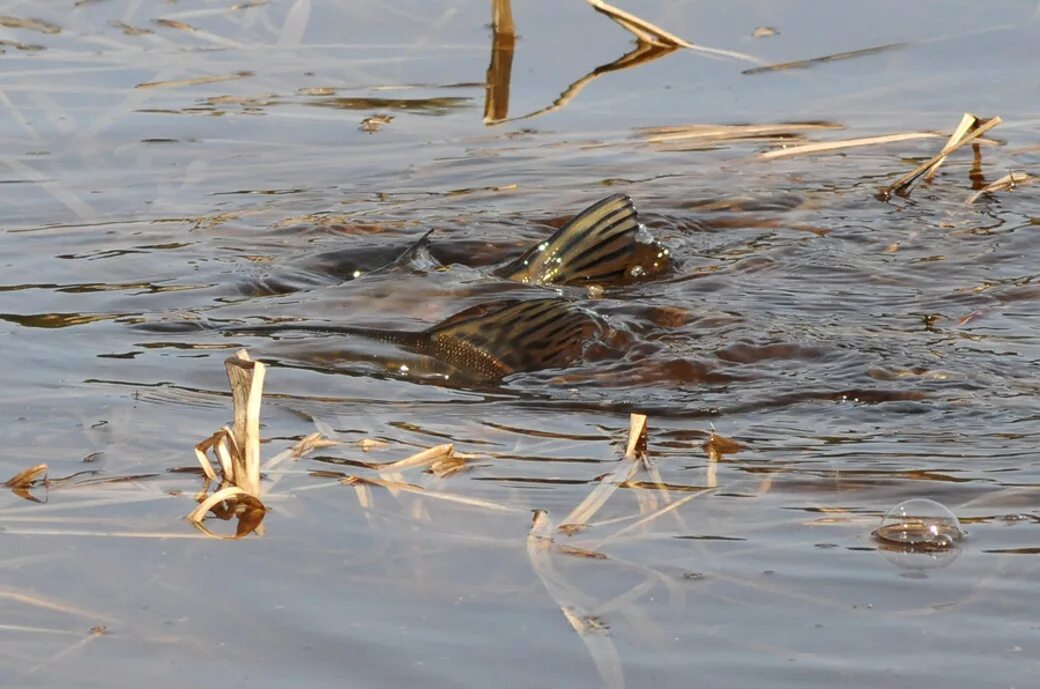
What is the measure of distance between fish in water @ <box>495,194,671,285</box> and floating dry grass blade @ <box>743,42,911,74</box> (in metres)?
2.03

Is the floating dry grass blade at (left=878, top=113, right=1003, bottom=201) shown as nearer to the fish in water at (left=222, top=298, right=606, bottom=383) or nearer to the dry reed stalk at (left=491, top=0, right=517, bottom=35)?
the fish in water at (left=222, top=298, right=606, bottom=383)

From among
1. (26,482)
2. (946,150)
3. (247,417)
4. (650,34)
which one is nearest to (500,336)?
(247,417)

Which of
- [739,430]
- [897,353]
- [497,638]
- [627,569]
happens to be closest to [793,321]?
[897,353]

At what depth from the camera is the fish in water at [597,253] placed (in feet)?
15.3

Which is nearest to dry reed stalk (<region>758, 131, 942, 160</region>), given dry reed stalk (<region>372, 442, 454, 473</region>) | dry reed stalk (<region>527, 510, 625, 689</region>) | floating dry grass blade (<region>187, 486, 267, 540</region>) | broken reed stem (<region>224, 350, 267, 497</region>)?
dry reed stalk (<region>372, 442, 454, 473</region>)

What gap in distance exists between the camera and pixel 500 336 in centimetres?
399

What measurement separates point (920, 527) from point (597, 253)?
6.99ft

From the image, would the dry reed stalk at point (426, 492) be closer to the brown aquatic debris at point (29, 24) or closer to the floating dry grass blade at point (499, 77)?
the floating dry grass blade at point (499, 77)

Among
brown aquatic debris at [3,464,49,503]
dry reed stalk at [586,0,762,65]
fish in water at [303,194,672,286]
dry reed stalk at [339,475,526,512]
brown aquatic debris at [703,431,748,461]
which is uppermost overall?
dry reed stalk at [586,0,762,65]

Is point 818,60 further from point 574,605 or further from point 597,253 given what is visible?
point 574,605

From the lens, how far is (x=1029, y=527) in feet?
9.03

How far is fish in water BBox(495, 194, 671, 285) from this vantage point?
183 inches

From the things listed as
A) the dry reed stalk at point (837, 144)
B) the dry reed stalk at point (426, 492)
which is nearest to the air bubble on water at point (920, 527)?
the dry reed stalk at point (426, 492)

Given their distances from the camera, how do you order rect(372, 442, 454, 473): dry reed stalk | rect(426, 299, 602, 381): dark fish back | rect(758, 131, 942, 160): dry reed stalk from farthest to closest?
rect(758, 131, 942, 160): dry reed stalk → rect(426, 299, 602, 381): dark fish back → rect(372, 442, 454, 473): dry reed stalk
